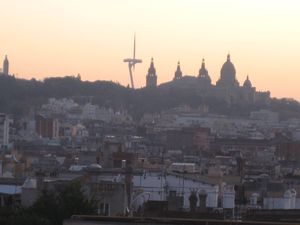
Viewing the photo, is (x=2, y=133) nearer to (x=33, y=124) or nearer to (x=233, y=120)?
(x=33, y=124)

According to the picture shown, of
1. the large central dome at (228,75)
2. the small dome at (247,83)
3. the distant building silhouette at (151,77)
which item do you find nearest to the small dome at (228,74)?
the large central dome at (228,75)

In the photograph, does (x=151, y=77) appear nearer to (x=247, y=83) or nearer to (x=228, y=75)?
(x=228, y=75)

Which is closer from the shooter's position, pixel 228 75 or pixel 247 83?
pixel 228 75

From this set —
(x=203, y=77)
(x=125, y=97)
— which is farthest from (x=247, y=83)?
(x=125, y=97)

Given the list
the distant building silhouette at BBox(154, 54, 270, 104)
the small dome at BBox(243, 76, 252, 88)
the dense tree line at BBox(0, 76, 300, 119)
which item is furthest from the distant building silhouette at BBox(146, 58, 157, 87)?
the small dome at BBox(243, 76, 252, 88)

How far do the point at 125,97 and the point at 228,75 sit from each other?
2180cm

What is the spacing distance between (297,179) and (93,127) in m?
85.5

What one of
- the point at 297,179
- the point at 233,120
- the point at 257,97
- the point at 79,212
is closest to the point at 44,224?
the point at 79,212

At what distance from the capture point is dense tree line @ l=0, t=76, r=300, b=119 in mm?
142875

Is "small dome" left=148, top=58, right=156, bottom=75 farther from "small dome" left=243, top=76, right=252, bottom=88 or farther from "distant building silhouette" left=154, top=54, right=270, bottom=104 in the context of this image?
"small dome" left=243, top=76, right=252, bottom=88

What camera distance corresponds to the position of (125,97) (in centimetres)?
15312

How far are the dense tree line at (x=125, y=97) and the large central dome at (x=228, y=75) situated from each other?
4.08 m

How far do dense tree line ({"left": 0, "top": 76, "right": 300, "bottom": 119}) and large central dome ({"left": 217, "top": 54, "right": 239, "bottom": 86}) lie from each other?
4079mm

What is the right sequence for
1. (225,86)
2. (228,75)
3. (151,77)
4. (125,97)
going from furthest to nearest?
(151,77)
(228,75)
(225,86)
(125,97)
